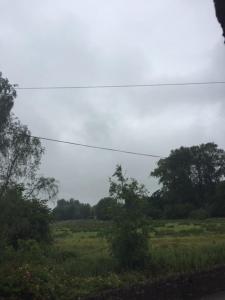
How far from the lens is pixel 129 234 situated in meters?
19.3

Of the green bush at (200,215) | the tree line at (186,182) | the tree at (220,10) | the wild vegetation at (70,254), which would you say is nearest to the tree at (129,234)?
the wild vegetation at (70,254)

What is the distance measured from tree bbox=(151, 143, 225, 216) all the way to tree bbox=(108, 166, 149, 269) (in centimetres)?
10088

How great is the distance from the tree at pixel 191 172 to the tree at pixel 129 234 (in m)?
101

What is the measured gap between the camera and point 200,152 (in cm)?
13000

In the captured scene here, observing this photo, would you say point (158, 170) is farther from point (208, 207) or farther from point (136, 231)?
point (136, 231)

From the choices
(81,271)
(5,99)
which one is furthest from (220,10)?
(5,99)

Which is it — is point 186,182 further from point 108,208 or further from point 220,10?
point 220,10

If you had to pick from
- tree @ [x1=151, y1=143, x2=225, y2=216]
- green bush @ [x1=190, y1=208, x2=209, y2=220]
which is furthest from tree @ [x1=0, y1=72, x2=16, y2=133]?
tree @ [x1=151, y1=143, x2=225, y2=216]

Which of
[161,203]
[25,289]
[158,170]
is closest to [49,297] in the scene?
[25,289]

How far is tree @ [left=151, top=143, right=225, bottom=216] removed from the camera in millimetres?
122812

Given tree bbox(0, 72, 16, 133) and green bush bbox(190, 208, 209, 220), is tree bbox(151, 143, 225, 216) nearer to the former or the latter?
green bush bbox(190, 208, 209, 220)

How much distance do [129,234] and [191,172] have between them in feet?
364

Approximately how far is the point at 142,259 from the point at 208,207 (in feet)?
292

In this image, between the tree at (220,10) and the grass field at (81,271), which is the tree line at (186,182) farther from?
the tree at (220,10)
